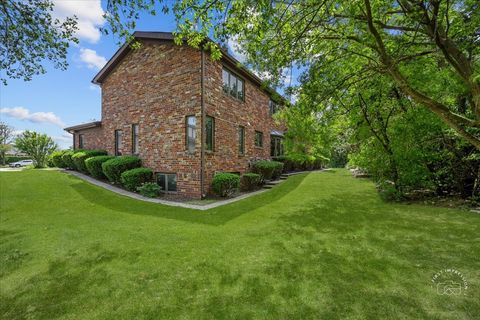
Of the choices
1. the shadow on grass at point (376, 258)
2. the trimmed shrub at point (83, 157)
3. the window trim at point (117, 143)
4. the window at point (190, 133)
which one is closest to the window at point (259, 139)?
the window at point (190, 133)

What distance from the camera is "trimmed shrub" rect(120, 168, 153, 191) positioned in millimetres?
10594

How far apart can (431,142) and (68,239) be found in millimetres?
11842

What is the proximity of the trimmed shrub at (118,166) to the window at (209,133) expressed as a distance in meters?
4.10

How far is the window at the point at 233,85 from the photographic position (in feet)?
39.1

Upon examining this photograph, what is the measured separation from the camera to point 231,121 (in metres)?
12.2

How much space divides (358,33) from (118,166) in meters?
11.2

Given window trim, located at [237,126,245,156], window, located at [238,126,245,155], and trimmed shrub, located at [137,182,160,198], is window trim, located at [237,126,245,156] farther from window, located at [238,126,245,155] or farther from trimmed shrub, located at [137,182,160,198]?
trimmed shrub, located at [137,182,160,198]

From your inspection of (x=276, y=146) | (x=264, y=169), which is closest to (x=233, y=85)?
(x=264, y=169)

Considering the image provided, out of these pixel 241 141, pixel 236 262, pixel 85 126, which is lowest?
pixel 236 262

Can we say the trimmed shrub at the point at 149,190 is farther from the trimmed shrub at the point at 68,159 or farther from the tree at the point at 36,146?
the tree at the point at 36,146

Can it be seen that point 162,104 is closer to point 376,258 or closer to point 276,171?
point 276,171

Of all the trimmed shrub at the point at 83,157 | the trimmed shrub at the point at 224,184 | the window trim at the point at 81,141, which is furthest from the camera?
the window trim at the point at 81,141

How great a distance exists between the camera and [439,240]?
5.03 meters

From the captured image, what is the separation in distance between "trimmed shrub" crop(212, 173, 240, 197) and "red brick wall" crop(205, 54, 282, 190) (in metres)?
0.34
